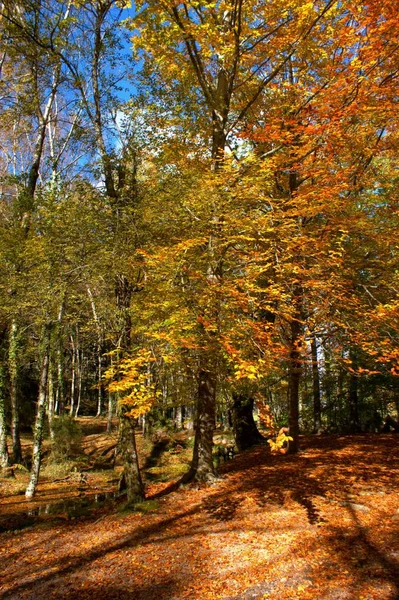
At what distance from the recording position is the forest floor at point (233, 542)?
5.18m

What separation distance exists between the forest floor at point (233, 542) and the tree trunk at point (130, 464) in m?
0.37

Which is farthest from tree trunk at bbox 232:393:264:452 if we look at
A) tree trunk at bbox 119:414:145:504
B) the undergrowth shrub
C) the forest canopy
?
the undergrowth shrub

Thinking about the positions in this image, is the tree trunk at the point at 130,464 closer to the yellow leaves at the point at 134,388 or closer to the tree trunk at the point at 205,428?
the tree trunk at the point at 205,428

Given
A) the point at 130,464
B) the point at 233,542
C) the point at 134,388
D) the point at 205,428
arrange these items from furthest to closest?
the point at 205,428
the point at 130,464
the point at 134,388
the point at 233,542

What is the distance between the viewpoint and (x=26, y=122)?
16797 mm

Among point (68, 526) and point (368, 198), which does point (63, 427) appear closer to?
point (68, 526)

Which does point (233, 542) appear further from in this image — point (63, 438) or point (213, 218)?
point (63, 438)

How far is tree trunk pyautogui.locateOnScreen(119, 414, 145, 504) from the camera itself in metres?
9.26

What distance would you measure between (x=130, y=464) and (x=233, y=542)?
3.76m

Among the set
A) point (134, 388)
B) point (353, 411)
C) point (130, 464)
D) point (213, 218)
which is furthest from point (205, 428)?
point (353, 411)

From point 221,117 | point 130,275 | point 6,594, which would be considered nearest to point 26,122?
point 221,117

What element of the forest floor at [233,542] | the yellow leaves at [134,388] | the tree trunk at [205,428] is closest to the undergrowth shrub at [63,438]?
the forest floor at [233,542]

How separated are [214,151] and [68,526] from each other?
987 cm

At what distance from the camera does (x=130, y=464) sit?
9.45 m
